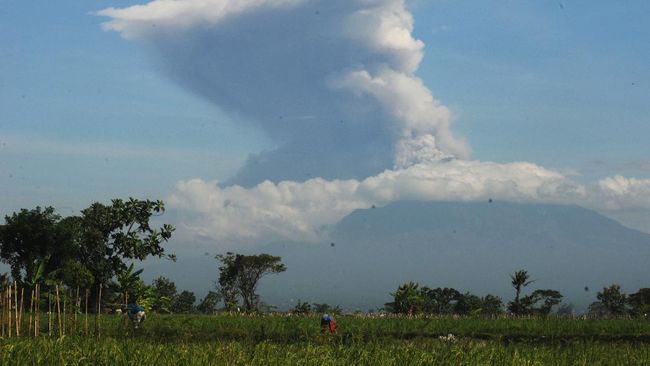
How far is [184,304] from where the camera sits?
79.8 metres

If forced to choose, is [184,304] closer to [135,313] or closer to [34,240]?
[34,240]

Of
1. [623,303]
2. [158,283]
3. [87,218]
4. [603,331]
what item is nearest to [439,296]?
[623,303]

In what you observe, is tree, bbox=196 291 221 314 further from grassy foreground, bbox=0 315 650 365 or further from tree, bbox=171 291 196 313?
grassy foreground, bbox=0 315 650 365

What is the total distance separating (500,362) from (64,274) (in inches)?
1452

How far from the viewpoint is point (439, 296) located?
80.6 metres

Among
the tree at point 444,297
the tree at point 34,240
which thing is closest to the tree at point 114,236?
the tree at point 34,240

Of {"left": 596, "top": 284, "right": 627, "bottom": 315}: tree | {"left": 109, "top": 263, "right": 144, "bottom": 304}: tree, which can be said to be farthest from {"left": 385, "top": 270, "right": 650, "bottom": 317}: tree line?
{"left": 109, "top": 263, "right": 144, "bottom": 304}: tree

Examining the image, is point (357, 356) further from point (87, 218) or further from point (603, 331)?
point (87, 218)

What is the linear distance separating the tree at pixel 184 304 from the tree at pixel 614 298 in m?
37.9

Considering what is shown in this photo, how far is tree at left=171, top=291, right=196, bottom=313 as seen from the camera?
2899 inches

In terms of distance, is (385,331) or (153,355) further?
(385,331)

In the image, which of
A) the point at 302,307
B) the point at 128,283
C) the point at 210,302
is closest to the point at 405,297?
the point at 302,307

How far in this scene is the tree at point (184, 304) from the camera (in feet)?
242

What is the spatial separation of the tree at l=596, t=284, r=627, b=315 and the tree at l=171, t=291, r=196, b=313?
37.9 metres
